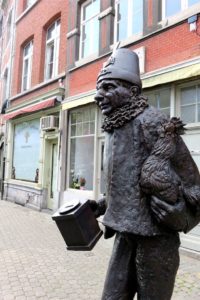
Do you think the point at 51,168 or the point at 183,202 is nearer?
the point at 183,202

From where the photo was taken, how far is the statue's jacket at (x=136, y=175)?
6.51ft

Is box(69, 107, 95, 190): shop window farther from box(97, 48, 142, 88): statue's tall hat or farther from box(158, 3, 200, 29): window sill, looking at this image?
box(97, 48, 142, 88): statue's tall hat

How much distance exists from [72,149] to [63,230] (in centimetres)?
890

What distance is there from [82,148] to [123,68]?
8575 millimetres

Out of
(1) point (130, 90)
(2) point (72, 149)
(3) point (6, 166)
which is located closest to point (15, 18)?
(3) point (6, 166)

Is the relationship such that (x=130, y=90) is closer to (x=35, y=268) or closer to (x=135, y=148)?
(x=135, y=148)

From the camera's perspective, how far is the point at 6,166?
15844mm

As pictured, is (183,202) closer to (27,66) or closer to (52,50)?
(52,50)

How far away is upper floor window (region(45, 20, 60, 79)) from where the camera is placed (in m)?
12.9

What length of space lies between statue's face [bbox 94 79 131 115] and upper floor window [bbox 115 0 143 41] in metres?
6.85

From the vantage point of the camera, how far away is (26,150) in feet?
47.2

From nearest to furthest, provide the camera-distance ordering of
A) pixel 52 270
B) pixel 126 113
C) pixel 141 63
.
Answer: pixel 126 113 < pixel 52 270 < pixel 141 63

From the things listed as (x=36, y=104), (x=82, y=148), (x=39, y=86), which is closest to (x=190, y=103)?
(x=82, y=148)

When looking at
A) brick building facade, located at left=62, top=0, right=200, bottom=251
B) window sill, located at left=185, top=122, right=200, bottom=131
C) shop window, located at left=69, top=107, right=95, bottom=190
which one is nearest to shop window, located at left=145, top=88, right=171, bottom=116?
brick building facade, located at left=62, top=0, right=200, bottom=251
